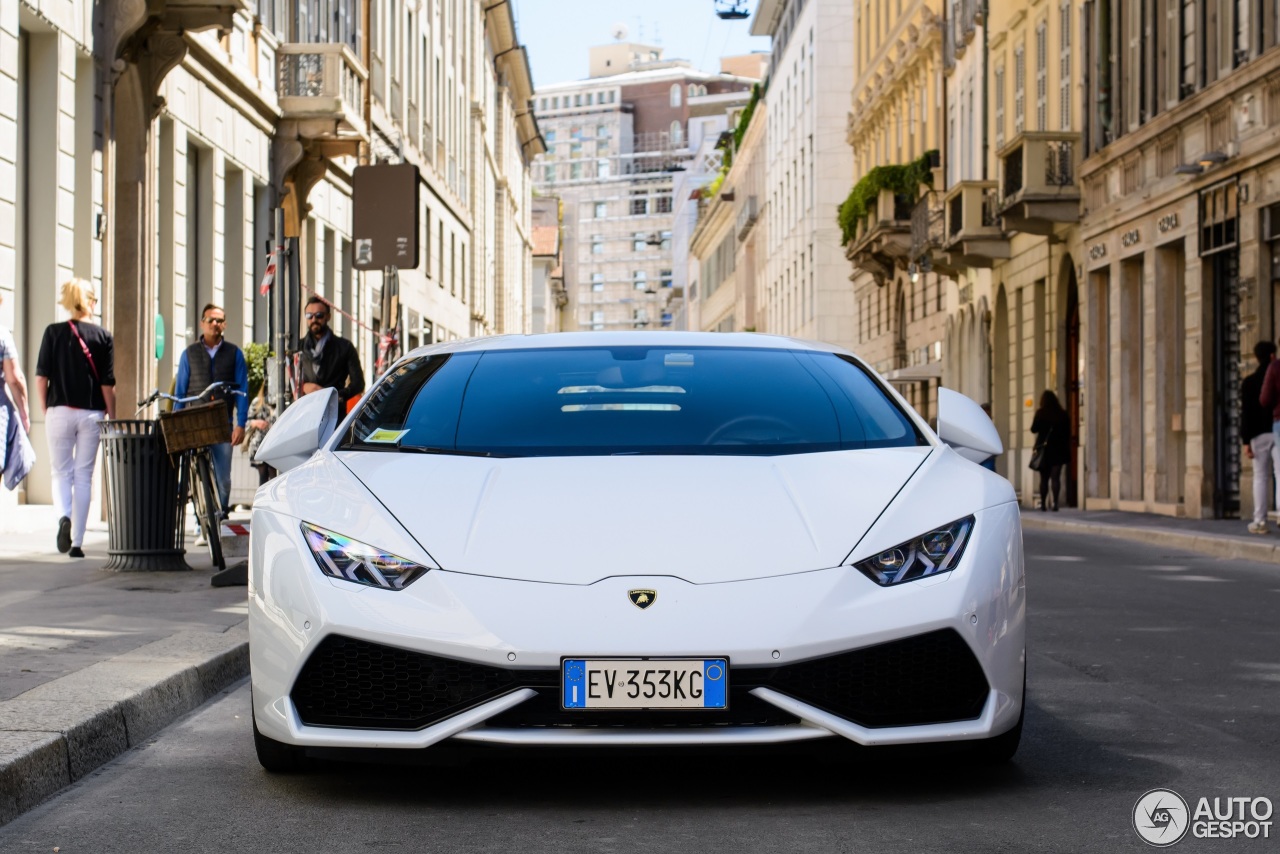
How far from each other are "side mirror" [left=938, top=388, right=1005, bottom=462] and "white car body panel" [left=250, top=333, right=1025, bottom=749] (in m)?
0.62

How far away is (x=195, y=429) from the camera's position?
11.8m

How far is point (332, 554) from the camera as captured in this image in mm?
5172

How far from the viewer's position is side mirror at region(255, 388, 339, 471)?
244 inches

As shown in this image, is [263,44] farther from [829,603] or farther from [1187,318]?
[829,603]

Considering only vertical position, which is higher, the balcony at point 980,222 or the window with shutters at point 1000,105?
the window with shutters at point 1000,105

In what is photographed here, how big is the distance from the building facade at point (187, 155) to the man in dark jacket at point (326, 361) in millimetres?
918

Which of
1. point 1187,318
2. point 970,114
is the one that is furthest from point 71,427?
point 970,114

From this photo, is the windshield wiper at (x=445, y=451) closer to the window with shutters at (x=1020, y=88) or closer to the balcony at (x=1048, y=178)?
the balcony at (x=1048, y=178)

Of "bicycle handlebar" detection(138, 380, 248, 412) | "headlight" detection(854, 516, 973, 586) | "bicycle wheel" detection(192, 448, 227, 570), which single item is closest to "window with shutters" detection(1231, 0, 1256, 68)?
"bicycle handlebar" detection(138, 380, 248, 412)

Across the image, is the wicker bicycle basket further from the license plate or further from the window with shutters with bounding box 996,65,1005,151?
the window with shutters with bounding box 996,65,1005,151

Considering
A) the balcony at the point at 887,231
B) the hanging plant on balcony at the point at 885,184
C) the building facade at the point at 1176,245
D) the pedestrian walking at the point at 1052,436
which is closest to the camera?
the building facade at the point at 1176,245

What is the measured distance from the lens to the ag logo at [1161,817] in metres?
4.66

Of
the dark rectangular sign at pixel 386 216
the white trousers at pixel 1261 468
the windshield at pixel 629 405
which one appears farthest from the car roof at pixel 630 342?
the dark rectangular sign at pixel 386 216

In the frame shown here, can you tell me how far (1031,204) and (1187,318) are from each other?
588 centimetres
